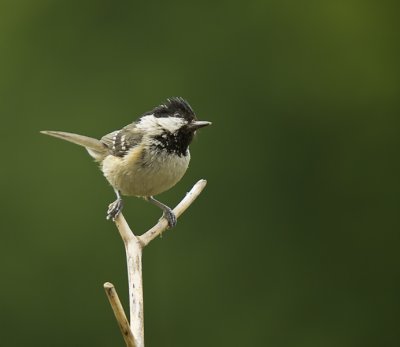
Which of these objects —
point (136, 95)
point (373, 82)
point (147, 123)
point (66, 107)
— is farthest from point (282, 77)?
point (147, 123)

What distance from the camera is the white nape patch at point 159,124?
2.82m

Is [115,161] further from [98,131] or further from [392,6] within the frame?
[392,6]

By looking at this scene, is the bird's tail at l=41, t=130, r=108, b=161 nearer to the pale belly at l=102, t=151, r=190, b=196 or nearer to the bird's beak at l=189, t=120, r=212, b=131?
the pale belly at l=102, t=151, r=190, b=196

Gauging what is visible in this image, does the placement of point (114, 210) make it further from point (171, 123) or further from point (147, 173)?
point (171, 123)

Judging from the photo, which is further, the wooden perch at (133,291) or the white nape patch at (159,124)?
the white nape patch at (159,124)

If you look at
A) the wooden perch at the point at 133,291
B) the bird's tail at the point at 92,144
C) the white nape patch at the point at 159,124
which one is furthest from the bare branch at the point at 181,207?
the bird's tail at the point at 92,144

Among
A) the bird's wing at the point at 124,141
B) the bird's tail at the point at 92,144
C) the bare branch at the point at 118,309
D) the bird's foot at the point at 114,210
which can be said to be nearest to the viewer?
the bare branch at the point at 118,309

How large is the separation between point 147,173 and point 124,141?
0.26 meters

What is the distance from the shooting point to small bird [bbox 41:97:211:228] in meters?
2.82

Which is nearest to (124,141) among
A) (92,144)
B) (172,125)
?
(92,144)

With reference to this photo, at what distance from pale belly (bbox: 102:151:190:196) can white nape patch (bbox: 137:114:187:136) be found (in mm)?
100

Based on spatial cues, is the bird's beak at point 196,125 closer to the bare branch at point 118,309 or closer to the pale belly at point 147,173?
the pale belly at point 147,173

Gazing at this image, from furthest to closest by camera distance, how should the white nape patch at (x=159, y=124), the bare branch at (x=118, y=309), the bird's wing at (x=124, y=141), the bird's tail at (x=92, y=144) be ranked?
the bird's tail at (x=92, y=144)
the bird's wing at (x=124, y=141)
the white nape patch at (x=159, y=124)
the bare branch at (x=118, y=309)

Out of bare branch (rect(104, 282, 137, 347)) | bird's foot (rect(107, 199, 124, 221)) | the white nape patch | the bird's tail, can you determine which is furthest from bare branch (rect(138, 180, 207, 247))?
bare branch (rect(104, 282, 137, 347))
